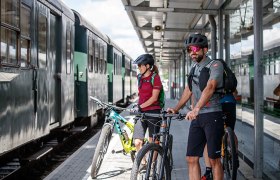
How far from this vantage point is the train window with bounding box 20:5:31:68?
6.29 meters

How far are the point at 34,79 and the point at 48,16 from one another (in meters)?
1.59

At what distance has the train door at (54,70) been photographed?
8.21 metres

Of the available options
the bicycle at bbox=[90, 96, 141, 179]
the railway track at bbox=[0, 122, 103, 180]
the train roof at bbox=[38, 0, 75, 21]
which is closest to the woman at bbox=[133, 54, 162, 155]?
the bicycle at bbox=[90, 96, 141, 179]

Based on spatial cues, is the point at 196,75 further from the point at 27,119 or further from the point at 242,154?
the point at 242,154

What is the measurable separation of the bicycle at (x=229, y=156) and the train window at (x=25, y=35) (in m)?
3.03

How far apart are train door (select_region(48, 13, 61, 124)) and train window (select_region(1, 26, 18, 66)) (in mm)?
2118

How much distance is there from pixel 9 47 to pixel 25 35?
2.51 feet

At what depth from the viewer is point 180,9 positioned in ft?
41.9

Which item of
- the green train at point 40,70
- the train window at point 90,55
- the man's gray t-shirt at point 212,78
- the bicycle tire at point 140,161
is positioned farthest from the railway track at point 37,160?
the man's gray t-shirt at point 212,78

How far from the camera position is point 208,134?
4570 mm

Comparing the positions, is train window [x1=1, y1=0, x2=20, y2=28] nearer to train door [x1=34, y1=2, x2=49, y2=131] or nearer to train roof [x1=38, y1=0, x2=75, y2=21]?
train door [x1=34, y1=2, x2=49, y2=131]

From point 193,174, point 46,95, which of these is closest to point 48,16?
point 46,95

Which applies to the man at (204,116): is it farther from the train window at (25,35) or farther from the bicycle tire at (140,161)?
the train window at (25,35)

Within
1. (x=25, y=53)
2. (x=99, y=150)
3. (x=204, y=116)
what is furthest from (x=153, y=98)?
(x=25, y=53)
